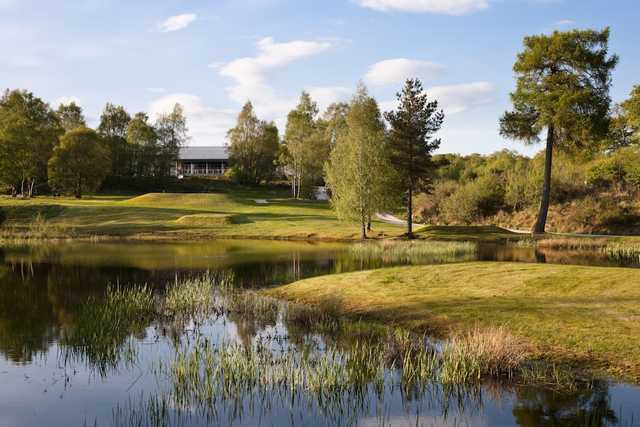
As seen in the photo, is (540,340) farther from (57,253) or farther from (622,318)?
(57,253)

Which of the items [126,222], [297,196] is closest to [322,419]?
[126,222]

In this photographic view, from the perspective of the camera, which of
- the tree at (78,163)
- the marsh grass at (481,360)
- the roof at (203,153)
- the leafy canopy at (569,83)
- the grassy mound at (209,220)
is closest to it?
the marsh grass at (481,360)

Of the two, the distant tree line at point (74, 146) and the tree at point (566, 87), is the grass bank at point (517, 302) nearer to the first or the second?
the tree at point (566, 87)

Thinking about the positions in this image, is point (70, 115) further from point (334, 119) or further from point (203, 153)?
point (334, 119)

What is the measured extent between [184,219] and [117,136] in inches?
2023

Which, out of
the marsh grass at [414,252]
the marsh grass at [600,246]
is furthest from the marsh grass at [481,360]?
the marsh grass at [600,246]

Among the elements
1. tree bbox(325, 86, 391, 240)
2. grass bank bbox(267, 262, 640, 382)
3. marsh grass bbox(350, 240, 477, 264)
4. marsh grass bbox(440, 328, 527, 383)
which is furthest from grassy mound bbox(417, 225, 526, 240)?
marsh grass bbox(440, 328, 527, 383)

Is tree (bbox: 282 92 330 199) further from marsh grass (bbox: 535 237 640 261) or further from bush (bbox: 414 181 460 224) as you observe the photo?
marsh grass (bbox: 535 237 640 261)

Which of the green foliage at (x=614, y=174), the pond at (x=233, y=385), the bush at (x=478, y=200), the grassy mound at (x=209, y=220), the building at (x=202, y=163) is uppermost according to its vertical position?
the building at (x=202, y=163)

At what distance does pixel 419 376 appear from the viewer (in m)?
12.2

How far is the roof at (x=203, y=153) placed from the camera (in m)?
132

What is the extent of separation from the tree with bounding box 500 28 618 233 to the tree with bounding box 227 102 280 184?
63.4 metres

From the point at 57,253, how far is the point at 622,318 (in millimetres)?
35046

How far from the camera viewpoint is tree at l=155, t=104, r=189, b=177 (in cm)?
10281
